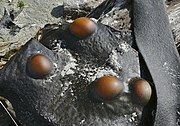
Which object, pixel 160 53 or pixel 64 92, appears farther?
pixel 160 53

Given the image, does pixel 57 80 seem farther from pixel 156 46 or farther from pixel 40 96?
pixel 156 46

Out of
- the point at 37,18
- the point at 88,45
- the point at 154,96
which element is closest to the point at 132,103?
the point at 154,96

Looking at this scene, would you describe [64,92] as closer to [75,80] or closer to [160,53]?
[75,80]

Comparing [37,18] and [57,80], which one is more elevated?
[57,80]

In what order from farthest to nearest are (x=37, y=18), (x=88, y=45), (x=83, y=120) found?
(x=37, y=18)
(x=88, y=45)
(x=83, y=120)

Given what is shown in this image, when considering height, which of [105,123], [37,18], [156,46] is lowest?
[37,18]

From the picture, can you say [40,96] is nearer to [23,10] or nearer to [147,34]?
[147,34]

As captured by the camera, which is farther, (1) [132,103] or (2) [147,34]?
(2) [147,34]

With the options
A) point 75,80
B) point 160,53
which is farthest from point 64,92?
point 160,53

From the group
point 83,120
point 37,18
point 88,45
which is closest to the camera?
point 83,120

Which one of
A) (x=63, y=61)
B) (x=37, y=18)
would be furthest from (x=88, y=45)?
(x=37, y=18)
